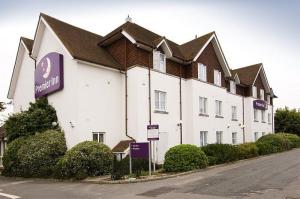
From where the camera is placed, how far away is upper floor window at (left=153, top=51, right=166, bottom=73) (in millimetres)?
25797

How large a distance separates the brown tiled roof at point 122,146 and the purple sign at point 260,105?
21369mm

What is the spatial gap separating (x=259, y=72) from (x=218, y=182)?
30.5m

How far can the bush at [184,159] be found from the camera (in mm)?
20219

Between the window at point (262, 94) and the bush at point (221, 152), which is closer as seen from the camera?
the bush at point (221, 152)

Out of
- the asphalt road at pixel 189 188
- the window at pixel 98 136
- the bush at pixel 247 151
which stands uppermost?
the window at pixel 98 136

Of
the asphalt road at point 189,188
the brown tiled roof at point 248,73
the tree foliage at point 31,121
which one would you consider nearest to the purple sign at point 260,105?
the brown tiled roof at point 248,73

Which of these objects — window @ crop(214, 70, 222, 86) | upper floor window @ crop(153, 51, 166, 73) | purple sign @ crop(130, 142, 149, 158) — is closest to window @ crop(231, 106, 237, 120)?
window @ crop(214, 70, 222, 86)

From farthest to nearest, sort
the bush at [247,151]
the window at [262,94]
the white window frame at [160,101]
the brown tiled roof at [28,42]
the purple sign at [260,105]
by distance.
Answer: the window at [262,94], the purple sign at [260,105], the brown tiled roof at [28,42], the bush at [247,151], the white window frame at [160,101]

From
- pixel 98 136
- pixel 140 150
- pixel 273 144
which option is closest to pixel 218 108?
pixel 273 144

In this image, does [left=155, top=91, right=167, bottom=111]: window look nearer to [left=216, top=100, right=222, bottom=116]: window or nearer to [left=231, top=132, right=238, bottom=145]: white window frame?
[left=216, top=100, right=222, bottom=116]: window

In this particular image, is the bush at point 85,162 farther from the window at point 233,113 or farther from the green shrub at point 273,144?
the window at point 233,113

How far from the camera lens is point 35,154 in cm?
2111

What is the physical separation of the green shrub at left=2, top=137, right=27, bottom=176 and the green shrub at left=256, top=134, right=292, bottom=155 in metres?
18.7

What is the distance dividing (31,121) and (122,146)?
565cm
